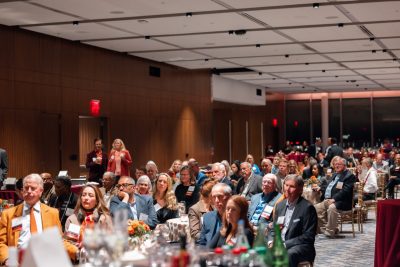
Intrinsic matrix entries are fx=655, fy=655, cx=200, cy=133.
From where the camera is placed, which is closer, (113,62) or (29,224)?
(29,224)

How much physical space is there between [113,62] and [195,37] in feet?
9.80

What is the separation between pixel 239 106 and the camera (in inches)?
997

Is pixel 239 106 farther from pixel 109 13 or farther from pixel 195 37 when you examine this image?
pixel 109 13

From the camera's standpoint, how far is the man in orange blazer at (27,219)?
5238 mm

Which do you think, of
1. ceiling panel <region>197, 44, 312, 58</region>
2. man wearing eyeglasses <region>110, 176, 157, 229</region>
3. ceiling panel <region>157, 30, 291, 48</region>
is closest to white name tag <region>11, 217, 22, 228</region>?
man wearing eyeglasses <region>110, 176, 157, 229</region>

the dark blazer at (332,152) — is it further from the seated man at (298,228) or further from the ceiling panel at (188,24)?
the seated man at (298,228)

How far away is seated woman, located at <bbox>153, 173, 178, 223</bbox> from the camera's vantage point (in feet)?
25.8

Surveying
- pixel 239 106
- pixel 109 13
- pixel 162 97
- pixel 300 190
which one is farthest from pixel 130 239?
pixel 239 106

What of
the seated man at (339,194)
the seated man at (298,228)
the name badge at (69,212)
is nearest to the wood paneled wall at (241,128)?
the seated man at (339,194)

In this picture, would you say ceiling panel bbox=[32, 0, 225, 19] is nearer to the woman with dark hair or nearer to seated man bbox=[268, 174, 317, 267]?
the woman with dark hair

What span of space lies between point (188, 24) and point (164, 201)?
461 centimetres

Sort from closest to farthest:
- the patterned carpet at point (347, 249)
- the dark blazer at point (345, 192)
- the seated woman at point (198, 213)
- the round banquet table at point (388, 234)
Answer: the round banquet table at point (388, 234)
the seated woman at point (198, 213)
the patterned carpet at point (347, 249)
the dark blazer at point (345, 192)

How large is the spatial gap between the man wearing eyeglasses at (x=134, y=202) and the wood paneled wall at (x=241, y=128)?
49.3 ft

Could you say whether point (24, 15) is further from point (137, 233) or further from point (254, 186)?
point (137, 233)
